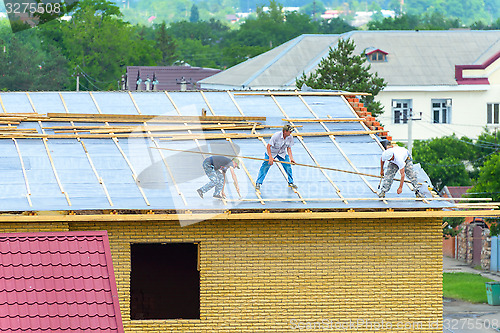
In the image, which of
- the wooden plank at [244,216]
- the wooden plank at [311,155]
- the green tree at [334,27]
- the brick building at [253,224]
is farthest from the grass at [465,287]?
the green tree at [334,27]

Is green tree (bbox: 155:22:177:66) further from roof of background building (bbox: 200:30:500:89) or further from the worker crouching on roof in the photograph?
the worker crouching on roof

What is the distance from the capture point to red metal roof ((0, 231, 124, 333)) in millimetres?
13656

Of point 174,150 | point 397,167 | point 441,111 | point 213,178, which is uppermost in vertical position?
point 441,111

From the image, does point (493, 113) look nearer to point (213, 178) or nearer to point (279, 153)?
point (279, 153)

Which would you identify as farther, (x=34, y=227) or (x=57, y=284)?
(x=34, y=227)

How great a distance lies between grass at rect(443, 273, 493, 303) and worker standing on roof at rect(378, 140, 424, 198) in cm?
2207

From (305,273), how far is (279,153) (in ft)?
9.74

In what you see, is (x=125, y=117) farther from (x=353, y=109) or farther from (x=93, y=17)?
(x=93, y=17)

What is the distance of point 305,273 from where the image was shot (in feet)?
74.2

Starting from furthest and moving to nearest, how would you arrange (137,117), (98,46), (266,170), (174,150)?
1. (98,46)
2. (137,117)
3. (174,150)
4. (266,170)

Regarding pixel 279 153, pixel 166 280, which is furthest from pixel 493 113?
pixel 279 153

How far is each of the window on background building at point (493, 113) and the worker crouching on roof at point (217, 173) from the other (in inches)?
2329

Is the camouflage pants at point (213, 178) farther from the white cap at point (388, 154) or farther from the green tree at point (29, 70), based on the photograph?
the green tree at point (29, 70)

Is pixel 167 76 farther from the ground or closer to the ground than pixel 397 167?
farther from the ground
